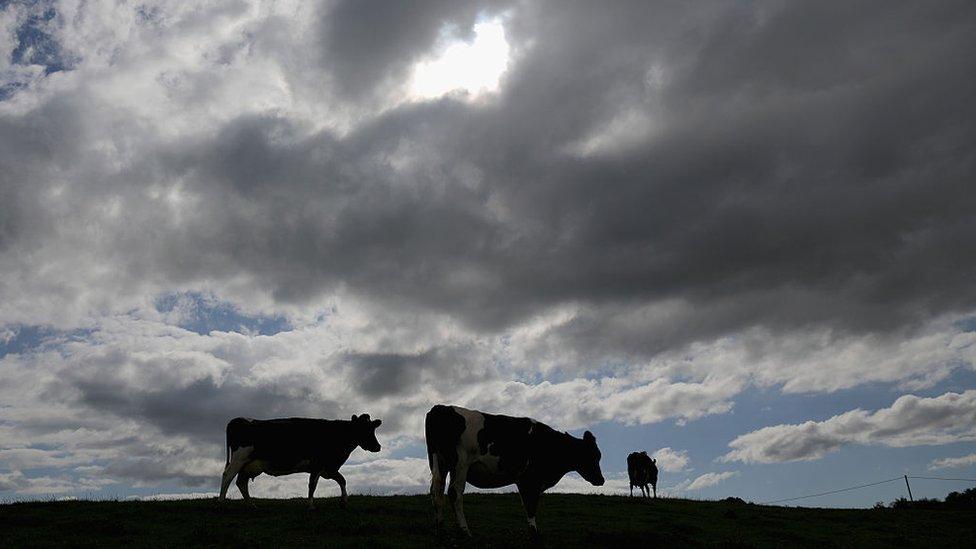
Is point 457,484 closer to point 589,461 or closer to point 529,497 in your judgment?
point 529,497

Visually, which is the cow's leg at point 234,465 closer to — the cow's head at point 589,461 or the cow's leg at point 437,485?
the cow's leg at point 437,485

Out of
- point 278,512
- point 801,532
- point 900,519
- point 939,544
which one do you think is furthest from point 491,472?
point 900,519

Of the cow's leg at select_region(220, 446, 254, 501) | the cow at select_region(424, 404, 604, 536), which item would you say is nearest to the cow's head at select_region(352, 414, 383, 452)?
the cow's leg at select_region(220, 446, 254, 501)

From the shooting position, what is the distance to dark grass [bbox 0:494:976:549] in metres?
17.7

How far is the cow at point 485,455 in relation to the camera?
62.8ft

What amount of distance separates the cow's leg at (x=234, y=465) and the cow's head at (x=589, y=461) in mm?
11379

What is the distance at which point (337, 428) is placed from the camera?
27.3m

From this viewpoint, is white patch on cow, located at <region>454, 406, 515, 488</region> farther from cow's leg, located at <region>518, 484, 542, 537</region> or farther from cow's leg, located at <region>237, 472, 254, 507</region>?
cow's leg, located at <region>237, 472, 254, 507</region>

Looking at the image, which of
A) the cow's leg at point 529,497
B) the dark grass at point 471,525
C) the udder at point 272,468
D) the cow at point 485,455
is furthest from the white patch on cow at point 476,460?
the udder at point 272,468

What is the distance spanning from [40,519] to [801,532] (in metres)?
23.6

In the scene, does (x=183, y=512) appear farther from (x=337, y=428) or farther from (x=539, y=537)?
(x=539, y=537)

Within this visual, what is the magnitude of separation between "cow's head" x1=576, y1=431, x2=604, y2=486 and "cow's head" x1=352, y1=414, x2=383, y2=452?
30.6 ft

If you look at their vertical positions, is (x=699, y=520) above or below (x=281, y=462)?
below

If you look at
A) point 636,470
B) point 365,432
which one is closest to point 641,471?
point 636,470
